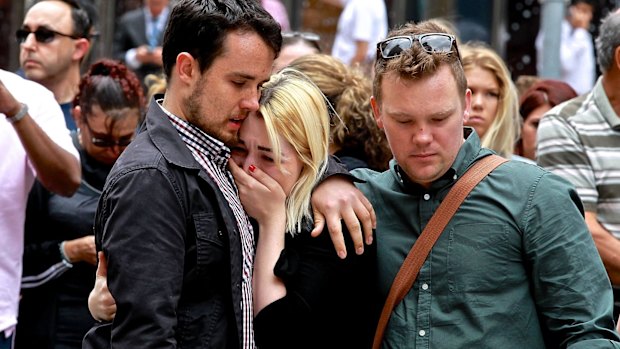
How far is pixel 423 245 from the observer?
10.2ft

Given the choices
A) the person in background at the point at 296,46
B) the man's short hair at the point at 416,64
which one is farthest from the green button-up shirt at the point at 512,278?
the person in background at the point at 296,46

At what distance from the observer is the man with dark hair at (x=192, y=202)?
2.77 metres

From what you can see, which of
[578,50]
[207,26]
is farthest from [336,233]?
[578,50]

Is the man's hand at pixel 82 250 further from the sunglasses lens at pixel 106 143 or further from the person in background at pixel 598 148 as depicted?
the person in background at pixel 598 148

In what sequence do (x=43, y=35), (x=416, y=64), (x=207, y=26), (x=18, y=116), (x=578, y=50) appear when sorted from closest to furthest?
(x=207, y=26), (x=416, y=64), (x=18, y=116), (x=43, y=35), (x=578, y=50)

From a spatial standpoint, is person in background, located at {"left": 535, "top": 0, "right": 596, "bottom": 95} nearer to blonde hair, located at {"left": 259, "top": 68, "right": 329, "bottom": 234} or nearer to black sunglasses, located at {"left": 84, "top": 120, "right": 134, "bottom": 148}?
black sunglasses, located at {"left": 84, "top": 120, "right": 134, "bottom": 148}

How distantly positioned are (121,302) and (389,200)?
945 millimetres

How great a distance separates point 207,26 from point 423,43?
0.67m

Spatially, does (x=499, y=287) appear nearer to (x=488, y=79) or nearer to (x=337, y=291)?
(x=337, y=291)

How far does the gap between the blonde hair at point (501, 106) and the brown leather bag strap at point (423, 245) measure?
7.04 ft

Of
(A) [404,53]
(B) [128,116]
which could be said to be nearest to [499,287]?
(A) [404,53]

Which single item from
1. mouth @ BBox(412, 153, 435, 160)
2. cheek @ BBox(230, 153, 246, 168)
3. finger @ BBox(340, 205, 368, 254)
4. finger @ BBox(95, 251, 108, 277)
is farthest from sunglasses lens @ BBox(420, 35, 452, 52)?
finger @ BBox(95, 251, 108, 277)

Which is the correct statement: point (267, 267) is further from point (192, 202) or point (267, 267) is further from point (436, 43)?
point (436, 43)

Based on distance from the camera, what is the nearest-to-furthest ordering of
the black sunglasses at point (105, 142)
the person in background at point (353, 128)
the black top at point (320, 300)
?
the black top at point (320, 300), the person in background at point (353, 128), the black sunglasses at point (105, 142)
